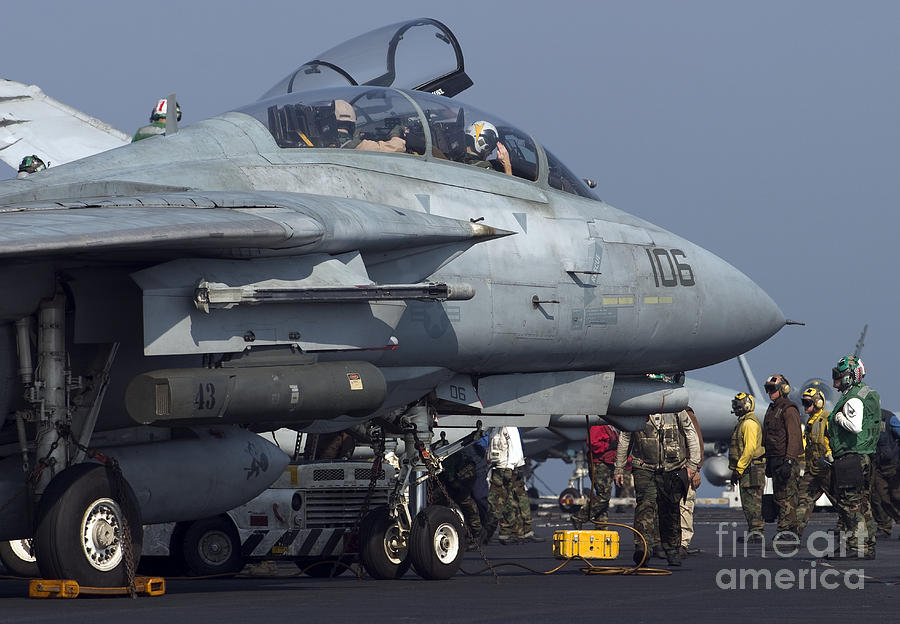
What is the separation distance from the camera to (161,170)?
10414 mm

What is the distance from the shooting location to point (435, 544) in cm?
1145

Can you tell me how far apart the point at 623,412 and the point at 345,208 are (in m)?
4.10

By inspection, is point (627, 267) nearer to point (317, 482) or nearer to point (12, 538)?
point (317, 482)

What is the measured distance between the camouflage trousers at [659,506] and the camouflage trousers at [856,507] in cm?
172

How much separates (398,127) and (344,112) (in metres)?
0.50

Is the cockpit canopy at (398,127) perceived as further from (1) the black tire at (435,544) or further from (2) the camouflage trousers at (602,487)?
(2) the camouflage trousers at (602,487)

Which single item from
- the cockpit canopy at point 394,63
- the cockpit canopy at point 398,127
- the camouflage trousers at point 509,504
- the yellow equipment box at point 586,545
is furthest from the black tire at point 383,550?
the camouflage trousers at point 509,504

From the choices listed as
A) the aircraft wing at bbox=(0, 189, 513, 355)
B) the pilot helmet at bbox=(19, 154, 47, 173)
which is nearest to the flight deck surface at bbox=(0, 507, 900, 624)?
the aircraft wing at bbox=(0, 189, 513, 355)

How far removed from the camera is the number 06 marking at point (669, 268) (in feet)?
42.1

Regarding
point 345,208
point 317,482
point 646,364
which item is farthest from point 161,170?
point 646,364

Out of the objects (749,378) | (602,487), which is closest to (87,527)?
(602,487)

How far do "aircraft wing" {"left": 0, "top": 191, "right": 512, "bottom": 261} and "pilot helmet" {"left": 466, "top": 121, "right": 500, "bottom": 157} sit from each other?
1766 millimetres

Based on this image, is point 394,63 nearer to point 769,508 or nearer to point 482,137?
point 482,137

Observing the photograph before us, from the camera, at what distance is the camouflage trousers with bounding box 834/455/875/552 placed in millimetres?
14555
